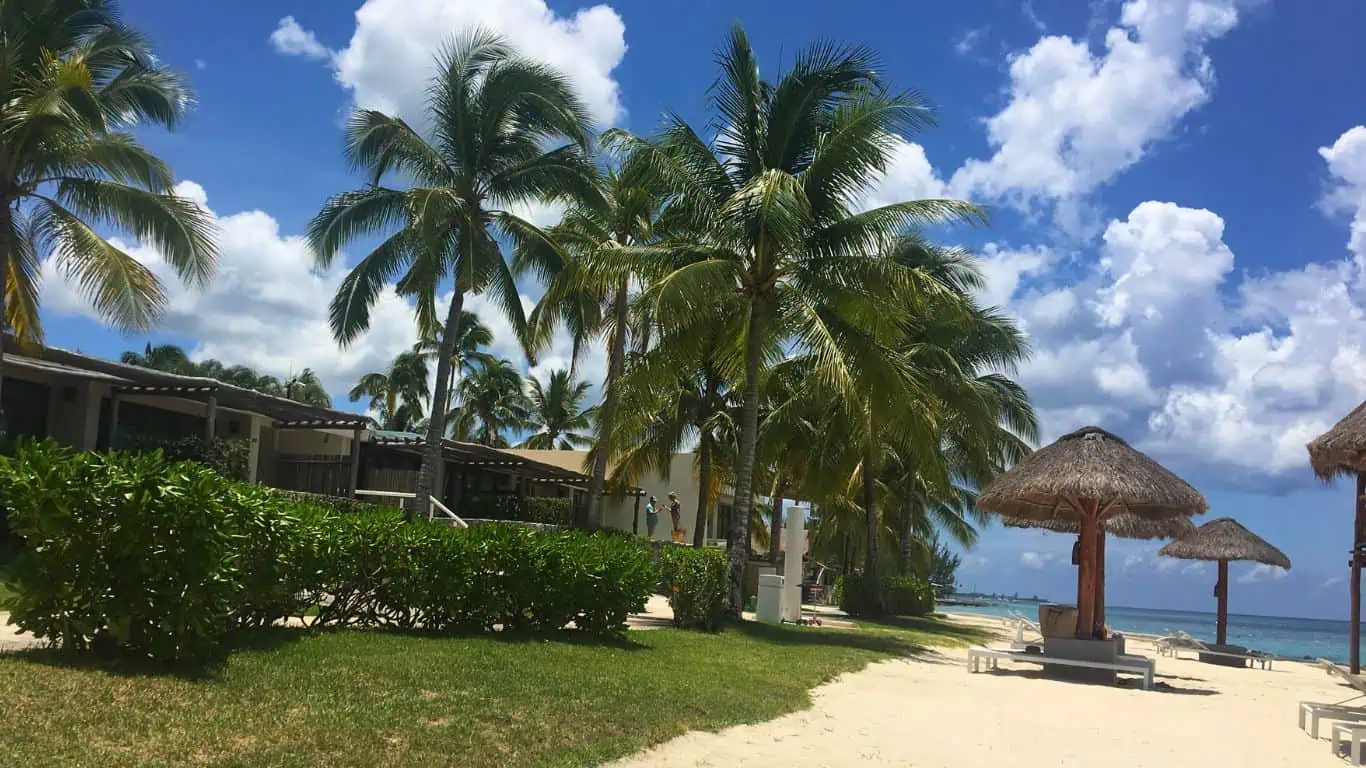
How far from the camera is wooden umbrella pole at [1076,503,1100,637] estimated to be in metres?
16.0

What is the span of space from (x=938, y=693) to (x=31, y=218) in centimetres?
1459

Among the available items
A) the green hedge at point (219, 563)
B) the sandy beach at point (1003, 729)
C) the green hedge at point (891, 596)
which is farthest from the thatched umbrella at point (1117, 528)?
the green hedge at point (219, 563)

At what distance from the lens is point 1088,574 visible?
16.2m

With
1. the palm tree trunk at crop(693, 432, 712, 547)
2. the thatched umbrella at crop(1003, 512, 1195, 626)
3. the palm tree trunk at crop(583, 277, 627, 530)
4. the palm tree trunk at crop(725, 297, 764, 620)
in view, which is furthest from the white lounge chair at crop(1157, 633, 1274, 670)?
the palm tree trunk at crop(583, 277, 627, 530)

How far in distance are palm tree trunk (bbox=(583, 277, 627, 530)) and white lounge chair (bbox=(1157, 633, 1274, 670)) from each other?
13578 millimetres

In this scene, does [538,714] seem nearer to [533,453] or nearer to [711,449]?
[711,449]

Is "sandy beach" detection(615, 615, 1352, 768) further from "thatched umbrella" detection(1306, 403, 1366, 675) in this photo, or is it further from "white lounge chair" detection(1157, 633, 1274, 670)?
"white lounge chair" detection(1157, 633, 1274, 670)

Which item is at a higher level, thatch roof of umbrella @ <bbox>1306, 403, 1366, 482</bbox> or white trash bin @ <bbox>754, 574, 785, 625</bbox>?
thatch roof of umbrella @ <bbox>1306, 403, 1366, 482</bbox>

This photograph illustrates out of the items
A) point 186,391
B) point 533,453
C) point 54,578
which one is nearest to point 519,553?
point 54,578

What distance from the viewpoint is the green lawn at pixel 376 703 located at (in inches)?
233

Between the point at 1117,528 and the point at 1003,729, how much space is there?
36.4 ft

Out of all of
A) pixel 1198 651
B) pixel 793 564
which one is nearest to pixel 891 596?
A: pixel 1198 651

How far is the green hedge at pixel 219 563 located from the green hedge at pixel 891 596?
16.3 metres

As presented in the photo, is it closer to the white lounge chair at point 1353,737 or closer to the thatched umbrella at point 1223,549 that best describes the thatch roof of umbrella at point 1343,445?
the white lounge chair at point 1353,737
